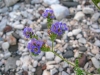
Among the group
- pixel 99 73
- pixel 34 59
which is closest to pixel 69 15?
pixel 34 59

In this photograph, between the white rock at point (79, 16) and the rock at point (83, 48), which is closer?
the rock at point (83, 48)

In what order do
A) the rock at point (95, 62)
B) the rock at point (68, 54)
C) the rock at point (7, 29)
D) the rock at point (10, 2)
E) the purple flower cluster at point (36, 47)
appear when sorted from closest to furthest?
the purple flower cluster at point (36, 47) → the rock at point (95, 62) → the rock at point (68, 54) → the rock at point (7, 29) → the rock at point (10, 2)

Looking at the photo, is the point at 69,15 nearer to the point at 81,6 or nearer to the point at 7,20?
the point at 81,6

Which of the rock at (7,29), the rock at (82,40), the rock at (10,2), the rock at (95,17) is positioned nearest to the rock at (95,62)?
the rock at (82,40)

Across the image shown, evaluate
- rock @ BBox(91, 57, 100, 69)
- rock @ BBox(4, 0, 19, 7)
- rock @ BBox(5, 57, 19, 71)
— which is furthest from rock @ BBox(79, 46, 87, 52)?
rock @ BBox(4, 0, 19, 7)

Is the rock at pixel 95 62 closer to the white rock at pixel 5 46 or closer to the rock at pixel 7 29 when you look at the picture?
the white rock at pixel 5 46

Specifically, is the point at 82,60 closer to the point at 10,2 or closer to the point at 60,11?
the point at 60,11

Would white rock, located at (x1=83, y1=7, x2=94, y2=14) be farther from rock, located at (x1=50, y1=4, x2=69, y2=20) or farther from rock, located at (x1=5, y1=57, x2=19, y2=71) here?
rock, located at (x1=5, y1=57, x2=19, y2=71)

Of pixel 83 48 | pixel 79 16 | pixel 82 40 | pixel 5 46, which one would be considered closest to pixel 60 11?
pixel 79 16
